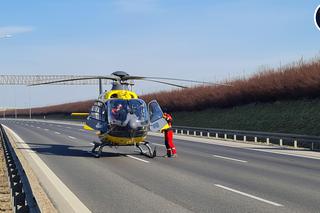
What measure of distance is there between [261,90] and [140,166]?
3147cm

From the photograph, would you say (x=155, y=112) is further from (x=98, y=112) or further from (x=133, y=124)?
(x=98, y=112)

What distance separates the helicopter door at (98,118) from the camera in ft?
62.8

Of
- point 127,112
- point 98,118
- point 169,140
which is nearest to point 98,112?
point 98,118

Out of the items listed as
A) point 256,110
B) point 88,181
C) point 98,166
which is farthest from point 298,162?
point 256,110

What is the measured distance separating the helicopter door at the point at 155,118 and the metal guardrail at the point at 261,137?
27.7ft

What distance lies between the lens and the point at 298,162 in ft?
59.3

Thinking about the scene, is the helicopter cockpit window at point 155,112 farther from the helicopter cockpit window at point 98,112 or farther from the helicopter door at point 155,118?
the helicopter cockpit window at point 98,112

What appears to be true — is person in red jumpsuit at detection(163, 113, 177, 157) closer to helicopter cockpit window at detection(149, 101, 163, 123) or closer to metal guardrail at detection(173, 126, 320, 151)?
helicopter cockpit window at detection(149, 101, 163, 123)

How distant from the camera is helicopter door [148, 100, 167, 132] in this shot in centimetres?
1934

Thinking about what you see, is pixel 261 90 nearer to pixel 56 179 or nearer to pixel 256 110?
pixel 256 110

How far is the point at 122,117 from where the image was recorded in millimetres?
18578

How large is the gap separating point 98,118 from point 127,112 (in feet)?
4.90

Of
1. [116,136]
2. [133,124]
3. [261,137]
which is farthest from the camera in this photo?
[261,137]

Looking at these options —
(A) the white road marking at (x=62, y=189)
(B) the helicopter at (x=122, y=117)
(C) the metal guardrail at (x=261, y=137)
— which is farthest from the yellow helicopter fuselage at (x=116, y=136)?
(C) the metal guardrail at (x=261, y=137)
